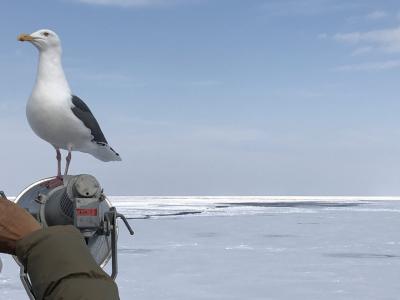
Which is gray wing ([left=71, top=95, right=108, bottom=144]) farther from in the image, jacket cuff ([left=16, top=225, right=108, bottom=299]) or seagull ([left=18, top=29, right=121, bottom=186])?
jacket cuff ([left=16, top=225, right=108, bottom=299])

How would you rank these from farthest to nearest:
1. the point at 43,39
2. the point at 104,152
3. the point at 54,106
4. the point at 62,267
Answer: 1. the point at 104,152
2. the point at 43,39
3. the point at 54,106
4. the point at 62,267

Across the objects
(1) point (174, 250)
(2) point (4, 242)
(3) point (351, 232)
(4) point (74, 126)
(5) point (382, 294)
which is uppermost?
(2) point (4, 242)

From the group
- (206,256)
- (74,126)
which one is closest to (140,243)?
(206,256)

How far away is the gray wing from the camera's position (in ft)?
19.0

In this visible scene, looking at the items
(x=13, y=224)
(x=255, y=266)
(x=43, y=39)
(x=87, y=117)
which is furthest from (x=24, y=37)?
(x=255, y=266)

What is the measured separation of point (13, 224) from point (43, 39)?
492 cm

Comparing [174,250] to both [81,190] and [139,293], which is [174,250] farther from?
[81,190]

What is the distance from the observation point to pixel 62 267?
2.88 feet

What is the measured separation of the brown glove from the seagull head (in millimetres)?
4800

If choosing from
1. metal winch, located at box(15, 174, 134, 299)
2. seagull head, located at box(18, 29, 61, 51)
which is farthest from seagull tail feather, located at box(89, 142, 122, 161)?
metal winch, located at box(15, 174, 134, 299)

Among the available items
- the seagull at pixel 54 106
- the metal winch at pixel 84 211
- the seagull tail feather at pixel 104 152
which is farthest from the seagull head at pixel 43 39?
the metal winch at pixel 84 211

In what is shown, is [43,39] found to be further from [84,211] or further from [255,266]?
[255,266]

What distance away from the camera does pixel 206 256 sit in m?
15.7

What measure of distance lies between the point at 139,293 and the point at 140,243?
29.2 feet
